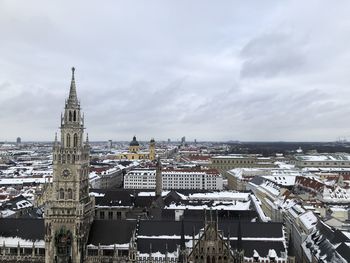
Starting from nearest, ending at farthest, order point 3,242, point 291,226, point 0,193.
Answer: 1. point 3,242
2. point 291,226
3. point 0,193

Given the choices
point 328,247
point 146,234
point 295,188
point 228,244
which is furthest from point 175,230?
point 295,188

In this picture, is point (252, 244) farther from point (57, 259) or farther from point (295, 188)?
point (295, 188)

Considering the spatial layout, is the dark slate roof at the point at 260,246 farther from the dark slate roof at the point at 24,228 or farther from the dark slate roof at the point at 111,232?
the dark slate roof at the point at 24,228

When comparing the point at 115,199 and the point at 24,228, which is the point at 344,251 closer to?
the point at 24,228

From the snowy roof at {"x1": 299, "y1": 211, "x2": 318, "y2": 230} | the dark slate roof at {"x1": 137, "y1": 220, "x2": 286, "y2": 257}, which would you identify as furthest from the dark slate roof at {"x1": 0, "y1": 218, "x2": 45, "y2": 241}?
the snowy roof at {"x1": 299, "y1": 211, "x2": 318, "y2": 230}

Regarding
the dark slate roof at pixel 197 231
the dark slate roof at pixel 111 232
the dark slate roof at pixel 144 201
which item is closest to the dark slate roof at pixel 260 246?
the dark slate roof at pixel 197 231

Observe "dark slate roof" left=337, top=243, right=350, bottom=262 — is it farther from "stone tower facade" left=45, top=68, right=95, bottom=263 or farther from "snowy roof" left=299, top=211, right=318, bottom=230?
"stone tower facade" left=45, top=68, right=95, bottom=263

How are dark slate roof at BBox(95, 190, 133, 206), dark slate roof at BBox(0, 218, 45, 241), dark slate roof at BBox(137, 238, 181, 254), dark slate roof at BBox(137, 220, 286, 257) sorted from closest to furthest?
dark slate roof at BBox(137, 220, 286, 257)
dark slate roof at BBox(137, 238, 181, 254)
dark slate roof at BBox(0, 218, 45, 241)
dark slate roof at BBox(95, 190, 133, 206)
